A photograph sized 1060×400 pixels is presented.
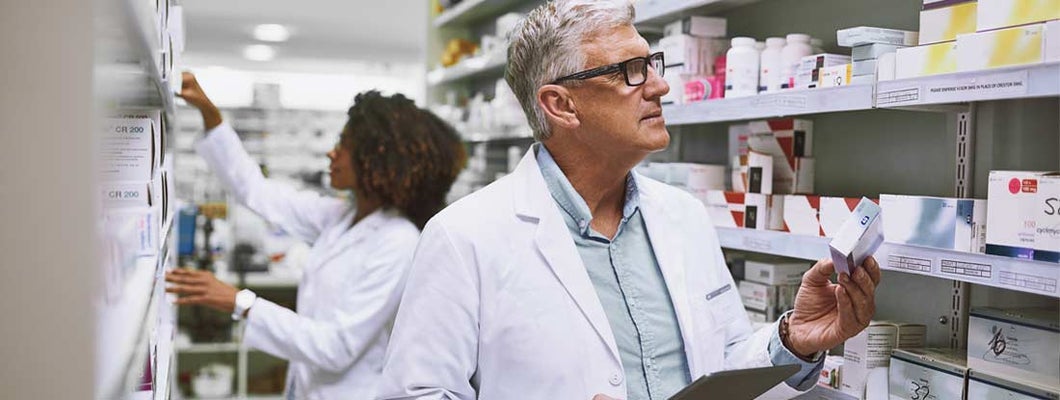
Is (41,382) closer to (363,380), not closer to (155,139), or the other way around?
(155,139)

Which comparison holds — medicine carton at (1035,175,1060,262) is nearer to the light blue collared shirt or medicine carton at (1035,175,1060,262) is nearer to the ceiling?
the light blue collared shirt

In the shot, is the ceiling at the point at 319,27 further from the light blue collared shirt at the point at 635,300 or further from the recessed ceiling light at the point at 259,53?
the light blue collared shirt at the point at 635,300

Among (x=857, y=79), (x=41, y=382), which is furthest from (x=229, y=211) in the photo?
(x=41, y=382)

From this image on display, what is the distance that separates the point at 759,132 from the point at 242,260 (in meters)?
4.46

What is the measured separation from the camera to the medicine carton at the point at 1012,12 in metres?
1.47

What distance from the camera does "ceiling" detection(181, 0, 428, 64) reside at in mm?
6523

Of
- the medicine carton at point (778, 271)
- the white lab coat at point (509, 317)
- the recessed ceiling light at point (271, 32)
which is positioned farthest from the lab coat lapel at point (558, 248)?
the recessed ceiling light at point (271, 32)

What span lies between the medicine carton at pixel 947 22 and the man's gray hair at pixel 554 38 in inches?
22.5

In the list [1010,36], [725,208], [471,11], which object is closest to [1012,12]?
[1010,36]

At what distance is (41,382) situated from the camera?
2.43 feet

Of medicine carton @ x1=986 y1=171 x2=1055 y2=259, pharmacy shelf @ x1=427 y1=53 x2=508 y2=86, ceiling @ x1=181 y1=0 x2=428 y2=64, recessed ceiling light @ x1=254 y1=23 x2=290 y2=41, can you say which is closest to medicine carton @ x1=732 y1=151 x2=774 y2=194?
medicine carton @ x1=986 y1=171 x2=1055 y2=259

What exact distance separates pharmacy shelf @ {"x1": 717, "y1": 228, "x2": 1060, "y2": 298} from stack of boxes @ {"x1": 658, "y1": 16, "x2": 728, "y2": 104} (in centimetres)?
54

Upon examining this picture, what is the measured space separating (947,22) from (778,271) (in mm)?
843

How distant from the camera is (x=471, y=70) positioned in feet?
13.9
